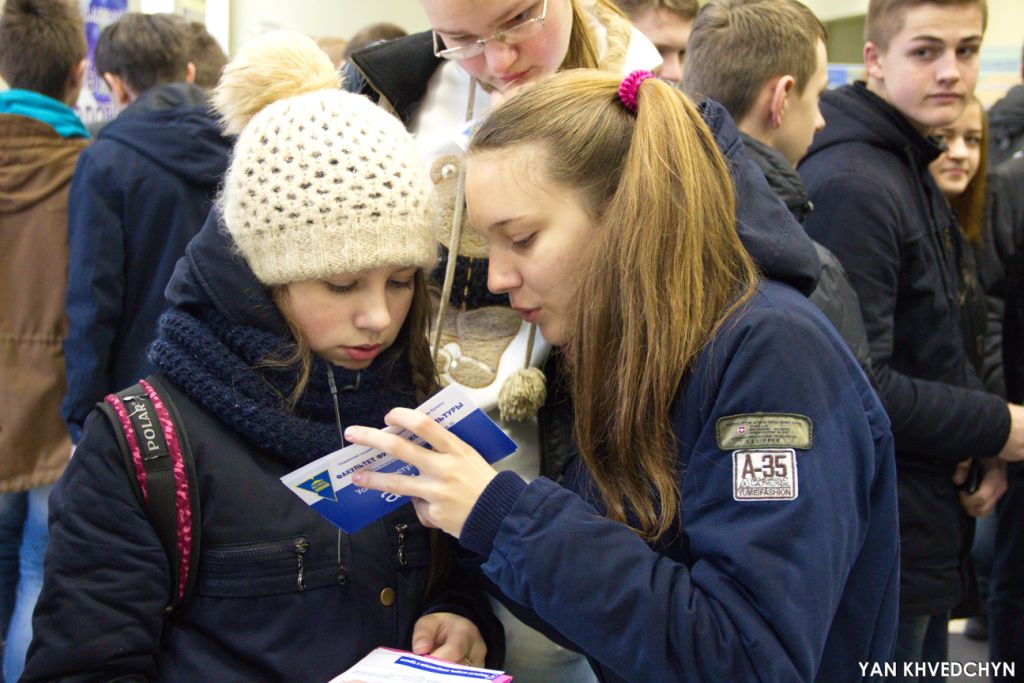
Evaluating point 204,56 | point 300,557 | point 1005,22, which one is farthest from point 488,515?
point 1005,22

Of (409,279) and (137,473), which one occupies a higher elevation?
(409,279)

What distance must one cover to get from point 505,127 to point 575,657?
972 millimetres

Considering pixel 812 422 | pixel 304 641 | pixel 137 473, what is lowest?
pixel 304 641

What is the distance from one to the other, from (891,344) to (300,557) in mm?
1561

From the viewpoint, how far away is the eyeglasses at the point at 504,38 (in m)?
1.77

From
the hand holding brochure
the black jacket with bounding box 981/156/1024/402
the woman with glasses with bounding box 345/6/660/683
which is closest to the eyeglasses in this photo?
the woman with glasses with bounding box 345/6/660/683

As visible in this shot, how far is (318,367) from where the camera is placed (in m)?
1.59

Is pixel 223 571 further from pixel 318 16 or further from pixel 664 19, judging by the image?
pixel 318 16

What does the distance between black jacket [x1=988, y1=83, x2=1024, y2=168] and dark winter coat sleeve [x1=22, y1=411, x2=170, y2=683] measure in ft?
12.8

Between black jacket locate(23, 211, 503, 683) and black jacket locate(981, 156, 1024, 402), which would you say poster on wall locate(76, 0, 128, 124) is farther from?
black jacket locate(981, 156, 1024, 402)

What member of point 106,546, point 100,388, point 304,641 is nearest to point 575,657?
point 304,641

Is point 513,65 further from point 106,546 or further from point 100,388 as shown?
point 100,388

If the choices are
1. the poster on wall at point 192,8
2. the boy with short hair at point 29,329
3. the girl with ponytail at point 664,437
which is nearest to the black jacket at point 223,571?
the girl with ponytail at point 664,437

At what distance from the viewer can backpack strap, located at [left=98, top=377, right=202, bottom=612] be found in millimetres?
1413
